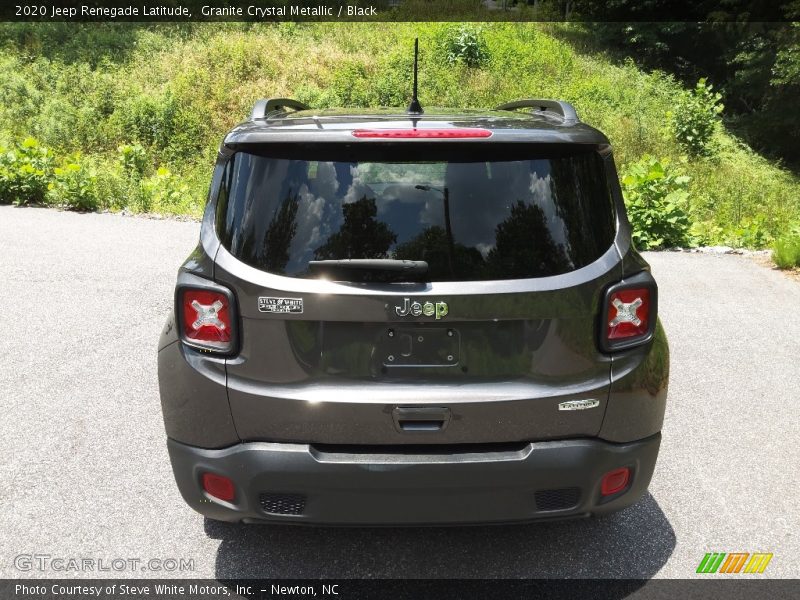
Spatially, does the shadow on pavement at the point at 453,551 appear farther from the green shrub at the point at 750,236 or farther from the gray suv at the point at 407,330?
the green shrub at the point at 750,236

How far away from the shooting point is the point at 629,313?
2.66 meters

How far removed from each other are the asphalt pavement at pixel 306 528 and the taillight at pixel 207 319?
42.0 inches

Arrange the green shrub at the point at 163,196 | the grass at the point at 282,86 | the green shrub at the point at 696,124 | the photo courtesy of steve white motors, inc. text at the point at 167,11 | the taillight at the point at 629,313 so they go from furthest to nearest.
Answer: the photo courtesy of steve white motors, inc. text at the point at 167,11
the green shrub at the point at 696,124
the grass at the point at 282,86
the green shrub at the point at 163,196
the taillight at the point at 629,313

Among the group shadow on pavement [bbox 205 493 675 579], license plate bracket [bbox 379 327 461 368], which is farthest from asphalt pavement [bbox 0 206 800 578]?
license plate bracket [bbox 379 327 461 368]

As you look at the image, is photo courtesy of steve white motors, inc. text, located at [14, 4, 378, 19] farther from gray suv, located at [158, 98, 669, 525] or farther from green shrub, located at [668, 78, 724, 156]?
gray suv, located at [158, 98, 669, 525]

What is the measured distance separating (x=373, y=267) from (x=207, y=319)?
0.64 m

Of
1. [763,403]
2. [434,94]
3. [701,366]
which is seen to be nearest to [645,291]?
[763,403]

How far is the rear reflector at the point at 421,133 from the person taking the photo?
2533 millimetres

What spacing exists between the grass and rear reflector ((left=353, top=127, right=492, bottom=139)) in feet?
41.6

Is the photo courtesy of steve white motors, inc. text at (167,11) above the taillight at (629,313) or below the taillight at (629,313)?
above

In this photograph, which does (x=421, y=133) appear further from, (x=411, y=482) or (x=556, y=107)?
(x=411, y=482)

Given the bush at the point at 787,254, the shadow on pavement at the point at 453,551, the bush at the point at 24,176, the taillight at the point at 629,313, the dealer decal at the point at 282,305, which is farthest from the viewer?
the bush at the point at 24,176

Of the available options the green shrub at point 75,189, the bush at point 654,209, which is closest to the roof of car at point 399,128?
the bush at point 654,209

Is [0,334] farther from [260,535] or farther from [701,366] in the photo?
[701,366]
